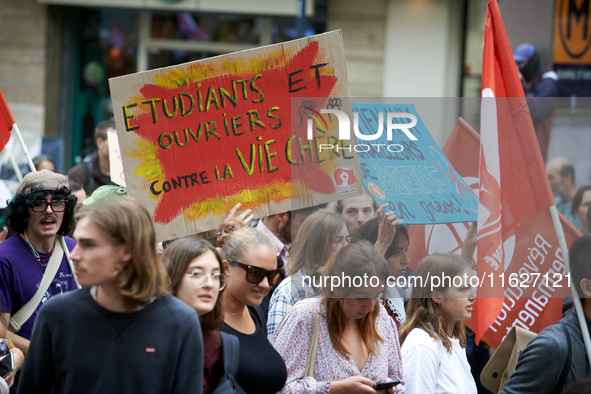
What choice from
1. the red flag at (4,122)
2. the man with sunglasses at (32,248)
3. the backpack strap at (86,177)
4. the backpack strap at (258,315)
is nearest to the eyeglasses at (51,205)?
the man with sunglasses at (32,248)

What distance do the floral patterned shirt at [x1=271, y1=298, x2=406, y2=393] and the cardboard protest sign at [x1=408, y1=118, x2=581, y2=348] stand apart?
2.38 feet

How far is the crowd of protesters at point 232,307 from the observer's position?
2.74 m

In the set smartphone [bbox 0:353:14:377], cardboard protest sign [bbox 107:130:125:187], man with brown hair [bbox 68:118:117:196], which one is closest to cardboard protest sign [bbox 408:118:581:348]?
smartphone [bbox 0:353:14:377]

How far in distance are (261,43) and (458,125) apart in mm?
7081

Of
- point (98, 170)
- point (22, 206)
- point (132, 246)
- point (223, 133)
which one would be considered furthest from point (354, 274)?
point (98, 170)

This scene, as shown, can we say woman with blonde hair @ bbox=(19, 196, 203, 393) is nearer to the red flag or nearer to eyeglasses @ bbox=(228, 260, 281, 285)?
eyeglasses @ bbox=(228, 260, 281, 285)

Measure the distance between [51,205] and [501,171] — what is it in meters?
2.43

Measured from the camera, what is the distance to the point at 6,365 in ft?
12.6

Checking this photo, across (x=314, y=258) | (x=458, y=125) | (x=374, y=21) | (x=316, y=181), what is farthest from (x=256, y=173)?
(x=374, y=21)

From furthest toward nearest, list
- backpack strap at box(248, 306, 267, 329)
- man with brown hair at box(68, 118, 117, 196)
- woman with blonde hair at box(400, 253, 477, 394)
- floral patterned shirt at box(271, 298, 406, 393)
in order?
man with brown hair at box(68, 118, 117, 196)
woman with blonde hair at box(400, 253, 477, 394)
backpack strap at box(248, 306, 267, 329)
floral patterned shirt at box(271, 298, 406, 393)

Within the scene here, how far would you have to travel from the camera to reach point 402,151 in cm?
442

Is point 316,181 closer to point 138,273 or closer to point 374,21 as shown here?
point 138,273

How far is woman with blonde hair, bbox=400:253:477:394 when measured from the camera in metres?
4.08

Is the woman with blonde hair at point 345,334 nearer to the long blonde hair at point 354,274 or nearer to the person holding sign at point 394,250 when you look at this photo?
the long blonde hair at point 354,274
